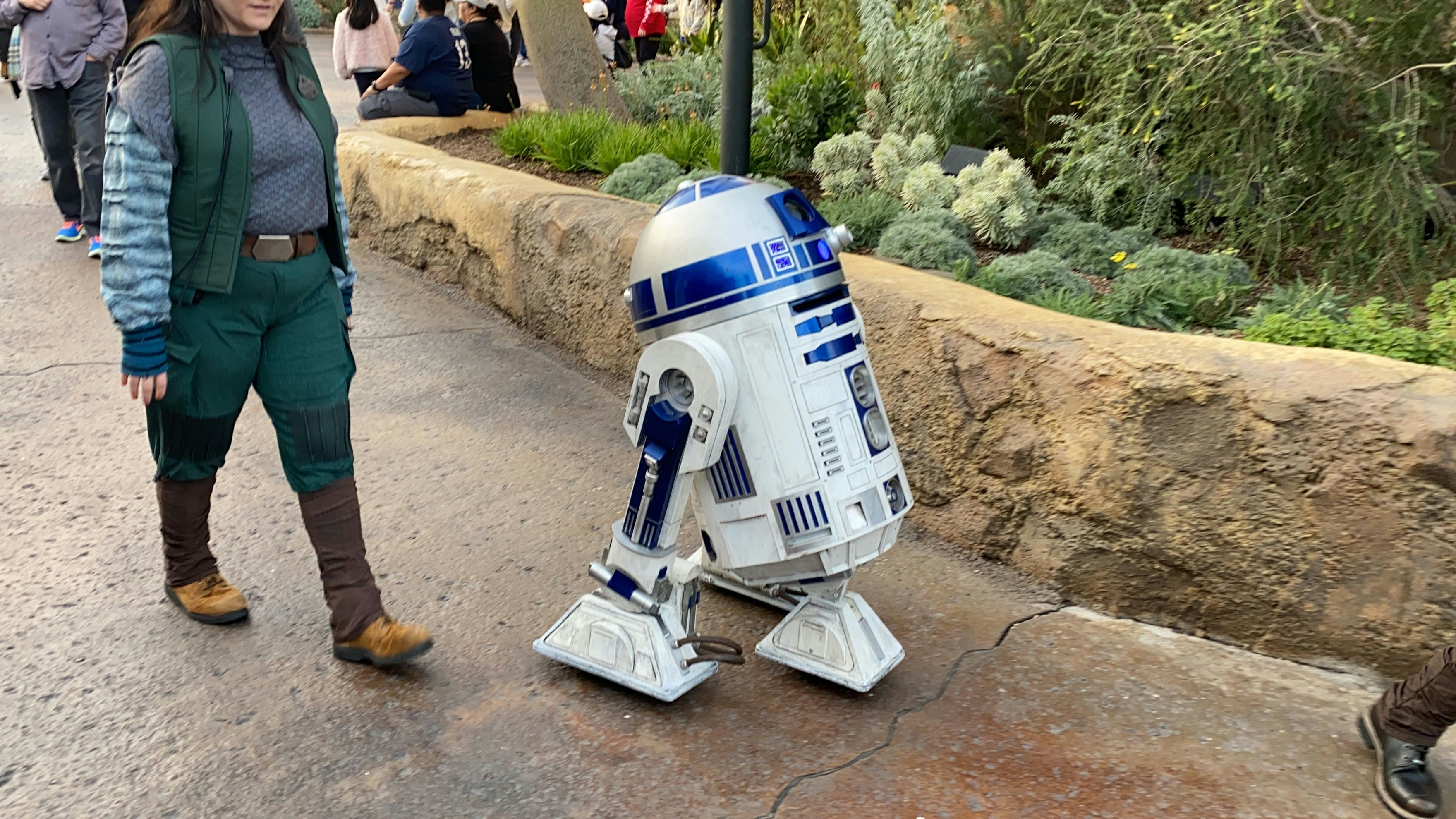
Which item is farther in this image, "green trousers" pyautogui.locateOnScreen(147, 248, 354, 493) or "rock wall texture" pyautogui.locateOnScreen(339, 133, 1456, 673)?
"rock wall texture" pyautogui.locateOnScreen(339, 133, 1456, 673)

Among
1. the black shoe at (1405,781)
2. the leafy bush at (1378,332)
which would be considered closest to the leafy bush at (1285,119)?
the leafy bush at (1378,332)

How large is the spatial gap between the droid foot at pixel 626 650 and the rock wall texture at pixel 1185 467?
1136 mm

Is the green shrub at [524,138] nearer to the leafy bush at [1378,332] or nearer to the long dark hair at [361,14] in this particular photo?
the long dark hair at [361,14]

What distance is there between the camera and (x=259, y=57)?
277 cm

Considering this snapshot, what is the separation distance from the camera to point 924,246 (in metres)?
4.61

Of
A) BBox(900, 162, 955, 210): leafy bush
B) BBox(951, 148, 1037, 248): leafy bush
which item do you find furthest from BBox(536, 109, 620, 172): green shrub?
BBox(951, 148, 1037, 248): leafy bush

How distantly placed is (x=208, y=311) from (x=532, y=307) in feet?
9.38

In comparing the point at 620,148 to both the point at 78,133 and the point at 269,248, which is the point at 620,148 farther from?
the point at 269,248

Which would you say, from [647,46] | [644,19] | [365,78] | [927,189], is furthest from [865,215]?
[647,46]

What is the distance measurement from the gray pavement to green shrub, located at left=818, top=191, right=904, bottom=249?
1619mm

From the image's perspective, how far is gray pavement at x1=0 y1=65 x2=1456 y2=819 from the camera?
2.61m

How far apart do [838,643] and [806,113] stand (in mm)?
4112

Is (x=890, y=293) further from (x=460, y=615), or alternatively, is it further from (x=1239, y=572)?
(x=460, y=615)

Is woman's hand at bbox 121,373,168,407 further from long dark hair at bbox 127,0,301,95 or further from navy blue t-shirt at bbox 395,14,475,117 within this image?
navy blue t-shirt at bbox 395,14,475,117
